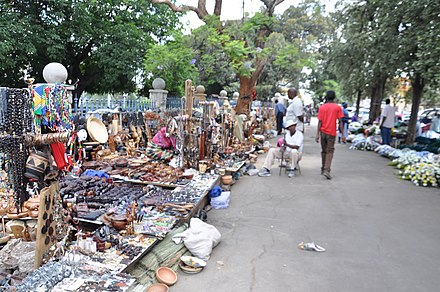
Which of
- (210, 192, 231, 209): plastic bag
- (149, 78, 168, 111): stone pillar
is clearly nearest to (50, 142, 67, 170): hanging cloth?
(210, 192, 231, 209): plastic bag

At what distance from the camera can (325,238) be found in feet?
15.4

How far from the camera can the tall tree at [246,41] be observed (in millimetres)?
Answer: 11420

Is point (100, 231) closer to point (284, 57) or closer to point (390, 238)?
point (390, 238)

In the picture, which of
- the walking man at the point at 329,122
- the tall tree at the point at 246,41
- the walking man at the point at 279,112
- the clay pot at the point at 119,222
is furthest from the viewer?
the walking man at the point at 279,112

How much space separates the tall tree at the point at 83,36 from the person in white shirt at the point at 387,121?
9.61 metres

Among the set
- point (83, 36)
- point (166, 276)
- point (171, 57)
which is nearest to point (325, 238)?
point (166, 276)

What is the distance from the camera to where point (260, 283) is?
3494mm

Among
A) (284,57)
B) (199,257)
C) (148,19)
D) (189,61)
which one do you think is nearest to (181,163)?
(199,257)

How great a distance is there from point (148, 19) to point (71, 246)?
15.9 metres

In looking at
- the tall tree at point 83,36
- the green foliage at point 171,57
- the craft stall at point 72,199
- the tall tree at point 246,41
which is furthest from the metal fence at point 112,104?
the tall tree at point 83,36

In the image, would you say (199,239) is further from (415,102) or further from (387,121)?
(415,102)

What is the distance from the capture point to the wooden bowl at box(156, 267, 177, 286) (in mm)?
3412

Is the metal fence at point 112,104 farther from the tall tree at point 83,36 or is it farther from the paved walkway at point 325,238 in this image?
the tall tree at point 83,36

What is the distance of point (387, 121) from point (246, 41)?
245 inches
